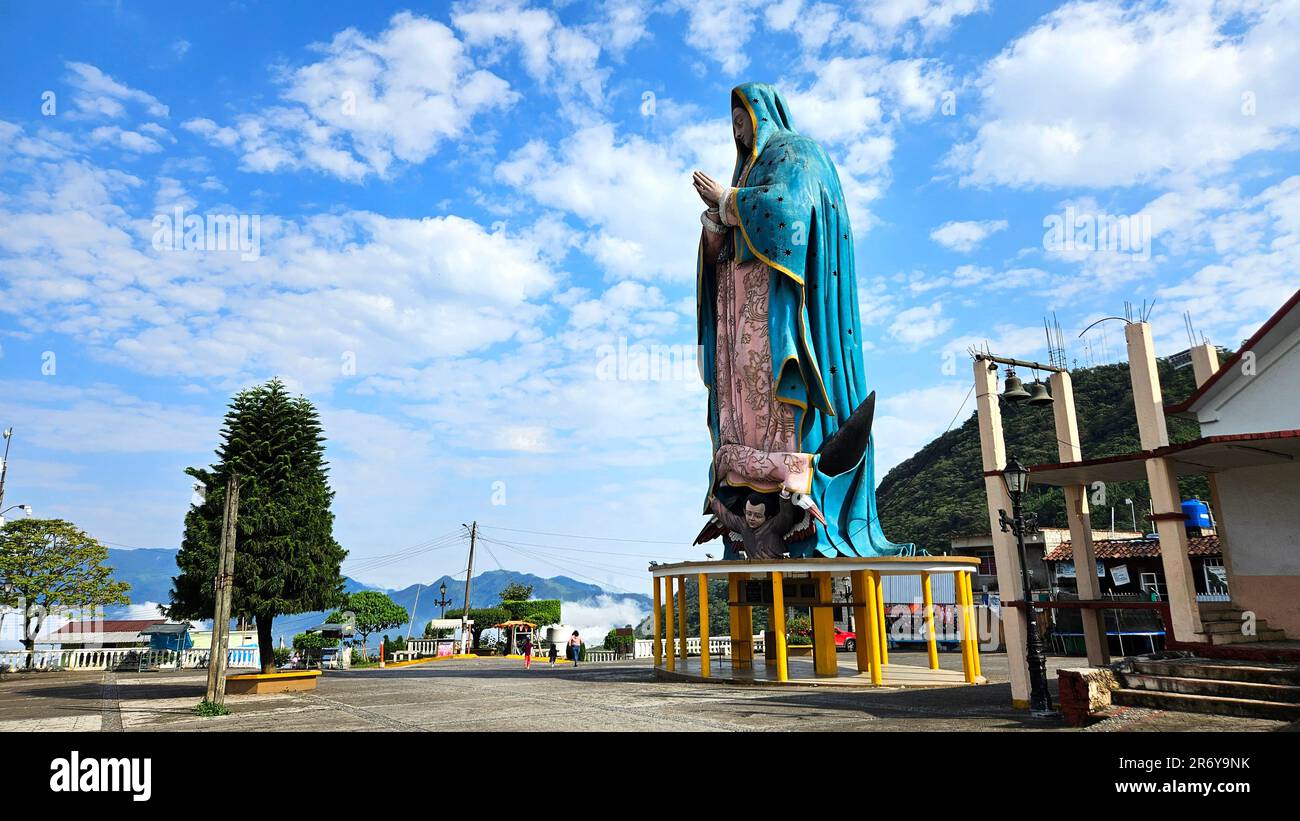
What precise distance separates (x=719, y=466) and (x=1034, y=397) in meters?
12.3

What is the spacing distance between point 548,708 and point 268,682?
365 inches

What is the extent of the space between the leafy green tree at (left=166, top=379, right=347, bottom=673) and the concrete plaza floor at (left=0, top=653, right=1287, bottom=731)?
8.22 ft

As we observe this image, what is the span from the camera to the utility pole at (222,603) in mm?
15602

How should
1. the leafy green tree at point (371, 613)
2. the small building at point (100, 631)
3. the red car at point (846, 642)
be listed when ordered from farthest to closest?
the small building at point (100, 631)
the leafy green tree at point (371, 613)
the red car at point (846, 642)

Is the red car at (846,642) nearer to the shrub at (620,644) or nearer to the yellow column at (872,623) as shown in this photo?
the shrub at (620,644)

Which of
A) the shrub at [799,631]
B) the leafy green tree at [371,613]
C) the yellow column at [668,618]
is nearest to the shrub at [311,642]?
the leafy green tree at [371,613]

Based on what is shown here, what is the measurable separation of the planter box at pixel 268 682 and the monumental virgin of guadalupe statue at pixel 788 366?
1314cm

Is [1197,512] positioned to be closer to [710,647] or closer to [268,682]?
[710,647]

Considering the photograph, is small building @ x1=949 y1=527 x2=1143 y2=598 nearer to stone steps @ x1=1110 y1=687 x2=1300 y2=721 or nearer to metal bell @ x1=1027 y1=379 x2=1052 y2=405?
metal bell @ x1=1027 y1=379 x2=1052 y2=405

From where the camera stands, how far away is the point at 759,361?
25.4m

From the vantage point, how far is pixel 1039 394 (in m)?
14.3
